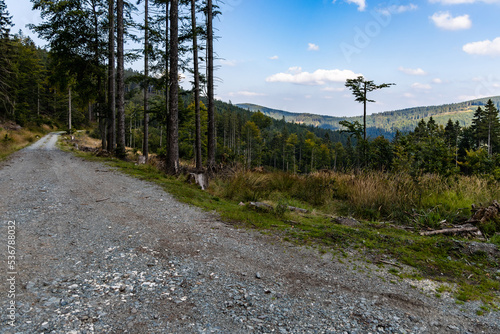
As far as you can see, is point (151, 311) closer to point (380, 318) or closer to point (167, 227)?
point (380, 318)

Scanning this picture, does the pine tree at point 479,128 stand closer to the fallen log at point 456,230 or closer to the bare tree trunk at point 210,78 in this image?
the bare tree trunk at point 210,78

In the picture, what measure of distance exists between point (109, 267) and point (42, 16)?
17600 mm

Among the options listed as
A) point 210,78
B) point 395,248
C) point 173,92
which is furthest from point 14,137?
point 395,248

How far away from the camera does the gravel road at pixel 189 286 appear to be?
2027 mm

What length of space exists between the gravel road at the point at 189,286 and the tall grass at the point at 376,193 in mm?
3733

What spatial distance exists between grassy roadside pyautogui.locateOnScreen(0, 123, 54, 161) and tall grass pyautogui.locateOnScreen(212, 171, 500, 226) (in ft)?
43.0

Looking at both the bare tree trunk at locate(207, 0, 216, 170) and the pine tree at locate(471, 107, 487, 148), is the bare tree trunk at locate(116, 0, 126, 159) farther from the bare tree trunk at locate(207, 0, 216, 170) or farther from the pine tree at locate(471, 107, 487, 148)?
the pine tree at locate(471, 107, 487, 148)

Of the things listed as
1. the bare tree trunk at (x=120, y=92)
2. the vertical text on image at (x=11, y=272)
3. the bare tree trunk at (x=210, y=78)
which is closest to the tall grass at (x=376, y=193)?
the bare tree trunk at (x=210, y=78)

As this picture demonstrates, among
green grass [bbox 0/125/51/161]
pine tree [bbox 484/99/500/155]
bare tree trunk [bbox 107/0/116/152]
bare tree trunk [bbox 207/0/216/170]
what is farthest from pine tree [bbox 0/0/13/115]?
pine tree [bbox 484/99/500/155]

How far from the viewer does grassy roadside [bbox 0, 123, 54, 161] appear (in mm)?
16364

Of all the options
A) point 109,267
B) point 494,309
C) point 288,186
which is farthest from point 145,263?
point 288,186

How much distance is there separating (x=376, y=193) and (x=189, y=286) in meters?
6.22

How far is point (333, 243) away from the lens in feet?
13.0

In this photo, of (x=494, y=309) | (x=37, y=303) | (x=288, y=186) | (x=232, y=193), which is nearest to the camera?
(x=37, y=303)
